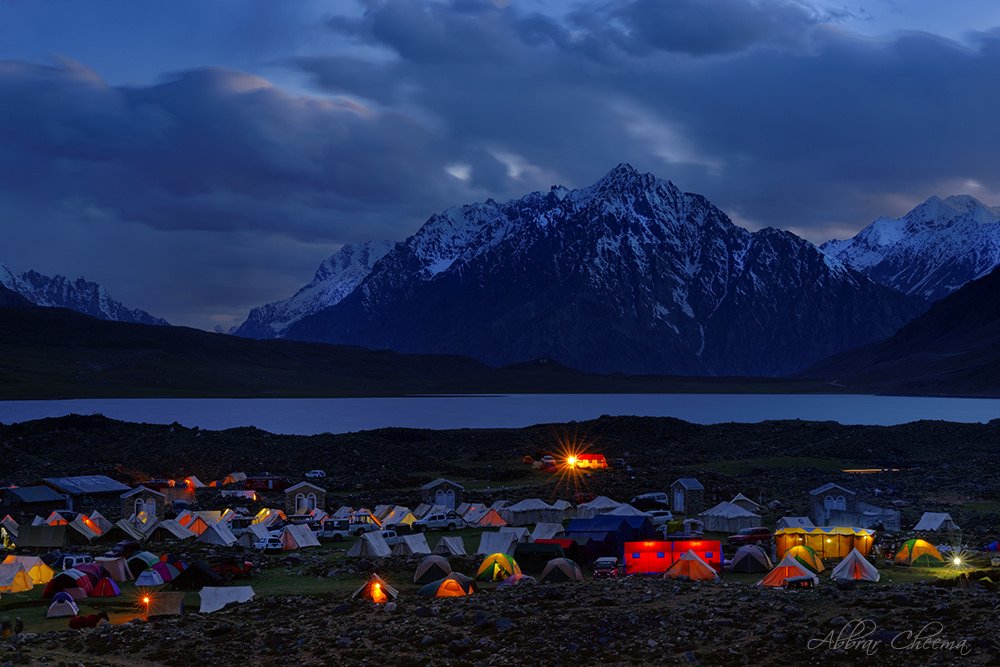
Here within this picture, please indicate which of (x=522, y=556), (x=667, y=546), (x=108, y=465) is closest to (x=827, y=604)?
(x=667, y=546)

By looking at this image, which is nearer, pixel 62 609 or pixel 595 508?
pixel 62 609

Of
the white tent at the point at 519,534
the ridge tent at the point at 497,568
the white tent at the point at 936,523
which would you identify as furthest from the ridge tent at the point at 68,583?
the white tent at the point at 936,523

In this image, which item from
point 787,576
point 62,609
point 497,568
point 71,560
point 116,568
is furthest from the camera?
point 71,560

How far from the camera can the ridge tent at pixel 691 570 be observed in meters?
30.7

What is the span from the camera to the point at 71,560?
36094mm

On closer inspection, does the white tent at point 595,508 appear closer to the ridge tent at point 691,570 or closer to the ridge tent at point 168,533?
the ridge tent at point 168,533

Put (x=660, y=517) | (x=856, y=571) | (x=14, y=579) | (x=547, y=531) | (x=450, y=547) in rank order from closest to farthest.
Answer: (x=856, y=571) < (x=14, y=579) < (x=450, y=547) < (x=547, y=531) < (x=660, y=517)

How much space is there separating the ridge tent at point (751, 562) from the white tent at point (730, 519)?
12.5m

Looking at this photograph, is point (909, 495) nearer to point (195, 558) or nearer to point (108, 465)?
point (195, 558)

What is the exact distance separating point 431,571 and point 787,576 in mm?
10610

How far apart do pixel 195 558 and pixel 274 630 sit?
14.8 metres

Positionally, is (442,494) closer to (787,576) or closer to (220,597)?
(220,597)

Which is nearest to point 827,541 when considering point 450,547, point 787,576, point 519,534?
point 787,576

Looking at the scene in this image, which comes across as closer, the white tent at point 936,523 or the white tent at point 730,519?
the white tent at point 936,523
